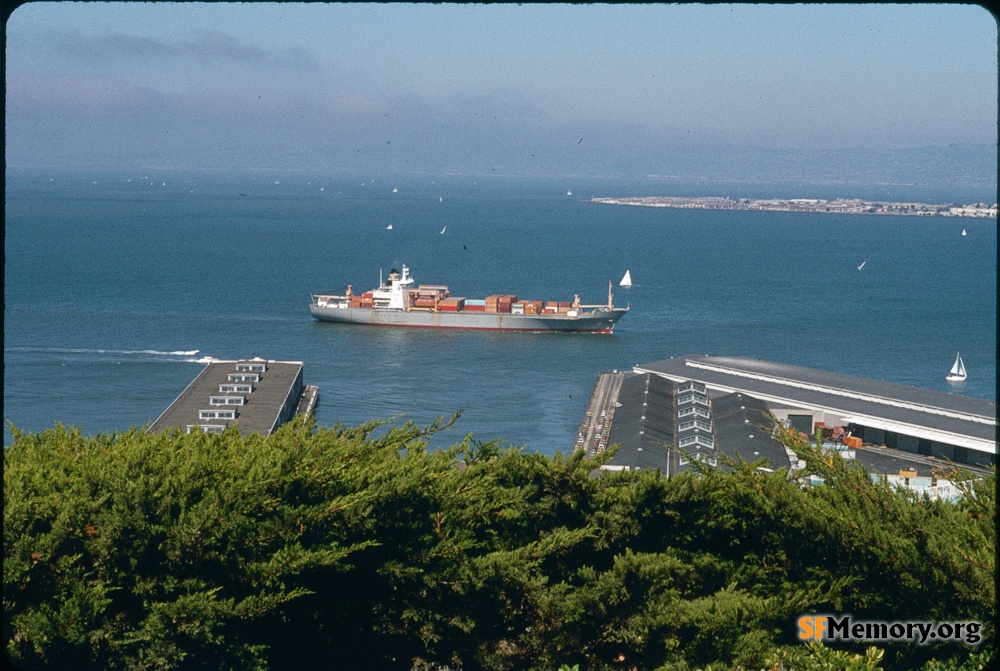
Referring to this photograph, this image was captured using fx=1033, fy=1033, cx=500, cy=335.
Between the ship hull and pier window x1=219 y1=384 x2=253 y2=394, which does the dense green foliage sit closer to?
pier window x1=219 y1=384 x2=253 y2=394

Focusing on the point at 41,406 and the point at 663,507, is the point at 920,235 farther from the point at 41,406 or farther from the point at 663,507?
the point at 663,507

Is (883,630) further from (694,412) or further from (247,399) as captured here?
(247,399)

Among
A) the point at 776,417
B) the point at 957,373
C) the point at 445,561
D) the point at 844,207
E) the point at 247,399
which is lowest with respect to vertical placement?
the point at 957,373

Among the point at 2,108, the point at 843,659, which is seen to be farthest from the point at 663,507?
the point at 2,108

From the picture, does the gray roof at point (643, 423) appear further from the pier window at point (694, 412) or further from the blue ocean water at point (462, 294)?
the blue ocean water at point (462, 294)

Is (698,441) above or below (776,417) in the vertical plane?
below

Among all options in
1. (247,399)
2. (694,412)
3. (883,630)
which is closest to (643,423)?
(694,412)

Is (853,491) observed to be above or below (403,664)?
above
